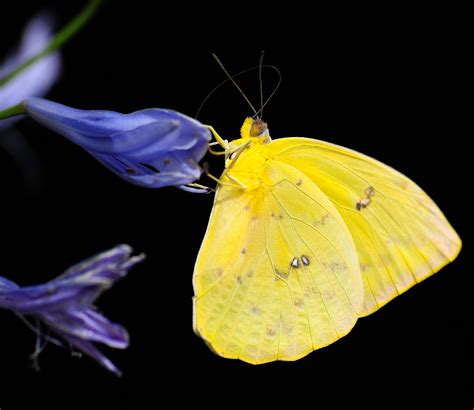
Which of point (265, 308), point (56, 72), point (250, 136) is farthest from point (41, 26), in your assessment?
point (265, 308)

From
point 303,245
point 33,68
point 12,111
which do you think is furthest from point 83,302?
point 303,245

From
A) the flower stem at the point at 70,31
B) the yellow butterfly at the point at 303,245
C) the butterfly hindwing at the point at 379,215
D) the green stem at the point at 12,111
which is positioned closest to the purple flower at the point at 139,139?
the green stem at the point at 12,111

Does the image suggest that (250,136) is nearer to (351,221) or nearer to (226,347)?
(351,221)

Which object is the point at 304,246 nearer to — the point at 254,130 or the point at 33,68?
the point at 254,130

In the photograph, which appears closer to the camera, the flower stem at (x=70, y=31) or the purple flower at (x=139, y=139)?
the flower stem at (x=70, y=31)

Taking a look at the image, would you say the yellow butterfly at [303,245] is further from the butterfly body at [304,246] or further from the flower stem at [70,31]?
the flower stem at [70,31]

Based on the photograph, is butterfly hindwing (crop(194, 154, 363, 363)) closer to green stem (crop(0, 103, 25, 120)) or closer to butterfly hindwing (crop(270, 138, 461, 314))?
butterfly hindwing (crop(270, 138, 461, 314))
